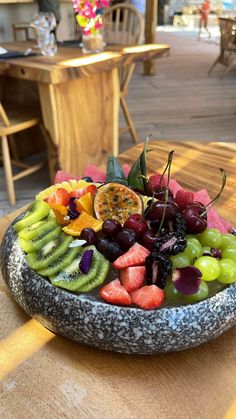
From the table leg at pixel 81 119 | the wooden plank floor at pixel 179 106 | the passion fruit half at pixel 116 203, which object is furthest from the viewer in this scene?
the wooden plank floor at pixel 179 106

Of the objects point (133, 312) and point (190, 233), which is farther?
point (190, 233)

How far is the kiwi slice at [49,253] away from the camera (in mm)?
762

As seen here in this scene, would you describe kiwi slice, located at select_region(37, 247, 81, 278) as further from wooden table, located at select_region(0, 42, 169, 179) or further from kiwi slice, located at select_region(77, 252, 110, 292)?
wooden table, located at select_region(0, 42, 169, 179)

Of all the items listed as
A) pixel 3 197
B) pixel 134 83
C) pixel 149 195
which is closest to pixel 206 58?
pixel 134 83

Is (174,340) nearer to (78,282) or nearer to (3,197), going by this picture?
(78,282)

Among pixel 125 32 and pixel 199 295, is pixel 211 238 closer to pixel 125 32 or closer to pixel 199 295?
pixel 199 295

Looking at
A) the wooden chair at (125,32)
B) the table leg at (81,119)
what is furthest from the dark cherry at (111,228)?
the wooden chair at (125,32)

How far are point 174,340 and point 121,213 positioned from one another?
272mm

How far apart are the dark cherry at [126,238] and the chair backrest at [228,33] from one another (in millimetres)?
4830

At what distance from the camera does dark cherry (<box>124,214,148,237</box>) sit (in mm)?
759

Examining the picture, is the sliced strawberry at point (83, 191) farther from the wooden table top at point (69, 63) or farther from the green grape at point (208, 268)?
the wooden table top at point (69, 63)

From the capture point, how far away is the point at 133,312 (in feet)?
2.24

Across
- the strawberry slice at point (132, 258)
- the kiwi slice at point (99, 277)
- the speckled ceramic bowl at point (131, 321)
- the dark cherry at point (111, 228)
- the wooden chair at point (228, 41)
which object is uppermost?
the dark cherry at point (111, 228)

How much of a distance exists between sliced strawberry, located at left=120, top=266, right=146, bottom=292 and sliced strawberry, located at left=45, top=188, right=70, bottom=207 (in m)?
0.24
